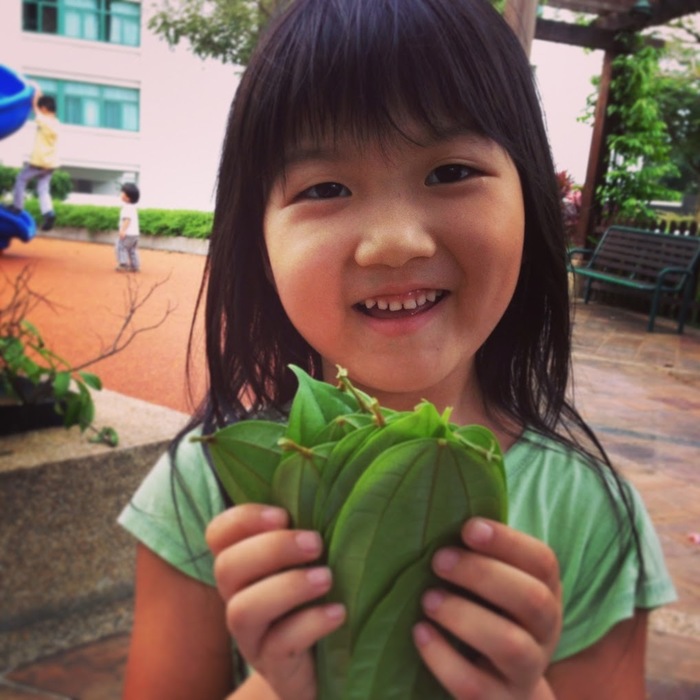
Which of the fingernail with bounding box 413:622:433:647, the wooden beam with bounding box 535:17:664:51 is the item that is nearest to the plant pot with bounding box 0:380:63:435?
the fingernail with bounding box 413:622:433:647

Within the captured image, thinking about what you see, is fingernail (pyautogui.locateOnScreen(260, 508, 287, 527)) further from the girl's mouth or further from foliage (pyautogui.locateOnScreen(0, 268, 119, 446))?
foliage (pyautogui.locateOnScreen(0, 268, 119, 446))

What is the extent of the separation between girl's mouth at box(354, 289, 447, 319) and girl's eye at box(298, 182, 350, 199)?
110mm

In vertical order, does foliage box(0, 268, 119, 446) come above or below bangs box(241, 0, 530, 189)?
below

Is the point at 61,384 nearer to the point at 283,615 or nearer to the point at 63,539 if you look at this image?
the point at 63,539

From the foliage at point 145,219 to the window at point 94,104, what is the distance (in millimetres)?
281

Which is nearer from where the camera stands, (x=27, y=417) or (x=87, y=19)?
(x=87, y=19)

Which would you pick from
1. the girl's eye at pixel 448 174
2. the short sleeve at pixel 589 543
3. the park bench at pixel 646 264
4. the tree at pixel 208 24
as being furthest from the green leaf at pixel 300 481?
the park bench at pixel 646 264

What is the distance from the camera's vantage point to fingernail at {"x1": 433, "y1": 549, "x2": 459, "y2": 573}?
1.70ft

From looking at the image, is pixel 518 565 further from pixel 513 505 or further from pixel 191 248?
pixel 191 248

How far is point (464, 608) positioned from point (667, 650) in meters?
2.14

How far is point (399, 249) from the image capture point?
717 mm

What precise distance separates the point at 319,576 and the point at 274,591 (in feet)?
0.13

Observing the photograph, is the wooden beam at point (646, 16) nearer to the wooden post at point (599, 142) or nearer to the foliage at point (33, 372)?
the wooden post at point (599, 142)

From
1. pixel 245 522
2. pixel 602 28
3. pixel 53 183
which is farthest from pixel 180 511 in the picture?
pixel 602 28
